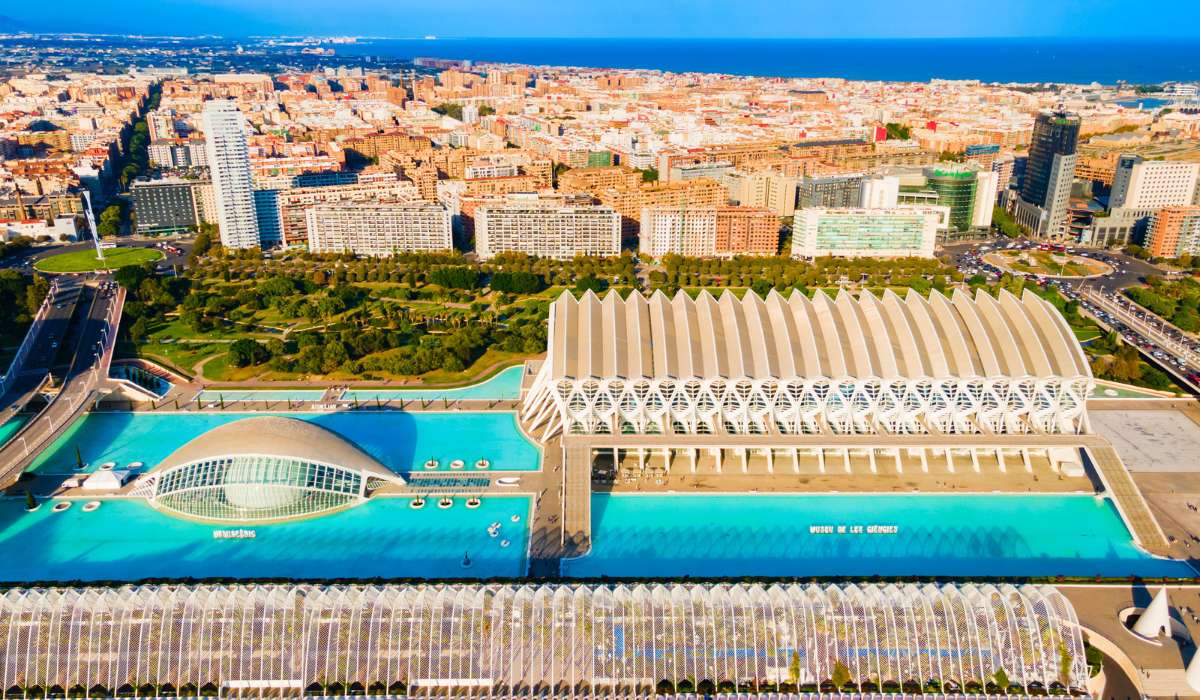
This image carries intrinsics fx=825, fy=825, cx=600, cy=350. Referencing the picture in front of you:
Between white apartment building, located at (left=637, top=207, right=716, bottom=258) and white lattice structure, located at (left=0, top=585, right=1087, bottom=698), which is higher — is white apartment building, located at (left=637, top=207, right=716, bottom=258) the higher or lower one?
the higher one

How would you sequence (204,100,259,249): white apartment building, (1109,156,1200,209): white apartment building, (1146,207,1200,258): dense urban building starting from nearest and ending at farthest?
(1146,207,1200,258): dense urban building, (204,100,259,249): white apartment building, (1109,156,1200,209): white apartment building

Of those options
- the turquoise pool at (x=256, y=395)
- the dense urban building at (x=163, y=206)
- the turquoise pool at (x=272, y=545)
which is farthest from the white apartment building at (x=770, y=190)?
the turquoise pool at (x=272, y=545)

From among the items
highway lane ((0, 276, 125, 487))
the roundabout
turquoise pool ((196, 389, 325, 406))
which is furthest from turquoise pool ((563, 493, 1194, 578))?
the roundabout

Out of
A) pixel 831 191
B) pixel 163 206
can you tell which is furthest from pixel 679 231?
pixel 163 206

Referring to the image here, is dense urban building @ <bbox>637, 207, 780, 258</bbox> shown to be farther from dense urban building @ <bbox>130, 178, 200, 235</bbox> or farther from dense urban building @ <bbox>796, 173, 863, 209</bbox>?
dense urban building @ <bbox>130, 178, 200, 235</bbox>

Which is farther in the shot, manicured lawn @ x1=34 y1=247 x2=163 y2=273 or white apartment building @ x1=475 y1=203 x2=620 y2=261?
white apartment building @ x1=475 y1=203 x2=620 y2=261

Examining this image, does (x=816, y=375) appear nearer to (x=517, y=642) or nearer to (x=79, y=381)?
(x=517, y=642)

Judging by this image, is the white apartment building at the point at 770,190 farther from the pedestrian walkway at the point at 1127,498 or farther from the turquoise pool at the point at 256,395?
the turquoise pool at the point at 256,395

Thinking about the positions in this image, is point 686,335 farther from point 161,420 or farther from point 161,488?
point 161,420
